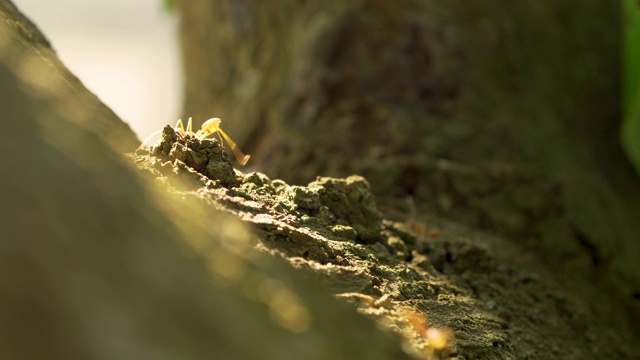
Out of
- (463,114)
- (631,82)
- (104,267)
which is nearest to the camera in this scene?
(104,267)

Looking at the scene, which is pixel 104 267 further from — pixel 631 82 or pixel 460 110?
pixel 631 82

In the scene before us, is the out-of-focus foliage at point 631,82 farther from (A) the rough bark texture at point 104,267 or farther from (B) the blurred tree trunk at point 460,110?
(A) the rough bark texture at point 104,267

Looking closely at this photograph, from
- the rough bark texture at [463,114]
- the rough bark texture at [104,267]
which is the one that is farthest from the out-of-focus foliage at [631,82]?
the rough bark texture at [104,267]

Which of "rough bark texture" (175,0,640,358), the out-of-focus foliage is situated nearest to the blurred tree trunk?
"rough bark texture" (175,0,640,358)

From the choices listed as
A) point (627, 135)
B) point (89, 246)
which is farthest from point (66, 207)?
point (627, 135)

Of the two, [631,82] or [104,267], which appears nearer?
[104,267]

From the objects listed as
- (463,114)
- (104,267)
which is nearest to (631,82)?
(463,114)

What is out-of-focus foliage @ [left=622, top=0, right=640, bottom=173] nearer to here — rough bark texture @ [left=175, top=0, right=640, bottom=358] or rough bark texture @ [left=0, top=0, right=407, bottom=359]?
rough bark texture @ [left=175, top=0, right=640, bottom=358]
